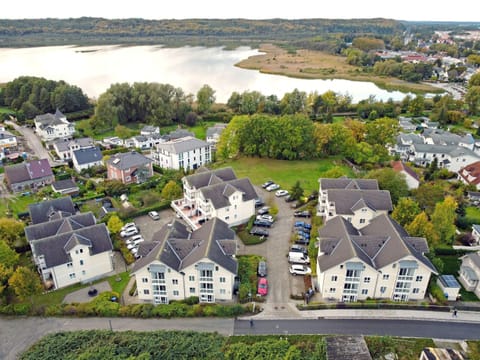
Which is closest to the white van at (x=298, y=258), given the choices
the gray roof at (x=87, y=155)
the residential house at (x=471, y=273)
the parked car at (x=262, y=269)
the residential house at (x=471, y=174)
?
the parked car at (x=262, y=269)

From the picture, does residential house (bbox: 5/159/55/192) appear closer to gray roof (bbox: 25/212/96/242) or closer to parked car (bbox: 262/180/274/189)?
gray roof (bbox: 25/212/96/242)

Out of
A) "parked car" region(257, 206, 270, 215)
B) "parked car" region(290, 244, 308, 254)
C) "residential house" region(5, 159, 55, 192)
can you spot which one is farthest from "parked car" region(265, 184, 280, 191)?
"residential house" region(5, 159, 55, 192)

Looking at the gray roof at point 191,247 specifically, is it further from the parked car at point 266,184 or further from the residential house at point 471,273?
the residential house at point 471,273

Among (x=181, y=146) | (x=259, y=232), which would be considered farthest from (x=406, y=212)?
(x=181, y=146)

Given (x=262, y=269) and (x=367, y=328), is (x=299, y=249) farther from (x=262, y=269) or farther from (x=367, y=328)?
(x=367, y=328)

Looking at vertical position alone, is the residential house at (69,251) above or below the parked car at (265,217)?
above

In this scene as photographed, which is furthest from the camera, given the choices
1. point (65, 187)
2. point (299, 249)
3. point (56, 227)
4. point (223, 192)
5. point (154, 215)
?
point (65, 187)
